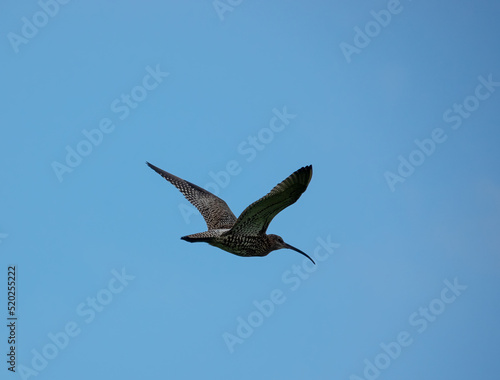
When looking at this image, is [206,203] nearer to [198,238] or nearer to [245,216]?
[198,238]

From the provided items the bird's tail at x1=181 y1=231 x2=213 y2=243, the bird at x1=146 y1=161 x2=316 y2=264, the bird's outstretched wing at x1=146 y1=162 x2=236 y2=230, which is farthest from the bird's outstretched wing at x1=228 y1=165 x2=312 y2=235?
the bird's outstretched wing at x1=146 y1=162 x2=236 y2=230

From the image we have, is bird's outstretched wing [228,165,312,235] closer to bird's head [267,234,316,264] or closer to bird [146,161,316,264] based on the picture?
bird [146,161,316,264]

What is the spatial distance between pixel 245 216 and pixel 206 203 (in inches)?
152

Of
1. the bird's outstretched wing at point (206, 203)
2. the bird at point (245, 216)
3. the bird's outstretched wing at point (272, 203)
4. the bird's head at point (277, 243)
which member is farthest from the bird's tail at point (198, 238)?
the bird's outstretched wing at point (206, 203)

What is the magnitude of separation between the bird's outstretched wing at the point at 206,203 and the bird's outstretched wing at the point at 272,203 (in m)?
1.95

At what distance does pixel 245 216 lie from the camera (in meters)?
15.0

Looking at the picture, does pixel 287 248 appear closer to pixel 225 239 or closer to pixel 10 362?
pixel 225 239

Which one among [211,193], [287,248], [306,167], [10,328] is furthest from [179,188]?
[306,167]

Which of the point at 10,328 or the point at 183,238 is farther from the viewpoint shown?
the point at 10,328

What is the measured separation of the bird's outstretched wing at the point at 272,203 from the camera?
542 inches

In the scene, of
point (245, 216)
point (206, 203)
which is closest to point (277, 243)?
point (245, 216)

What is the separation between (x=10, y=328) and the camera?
1714 cm

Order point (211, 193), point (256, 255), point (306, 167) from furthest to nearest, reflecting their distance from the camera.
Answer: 1. point (211, 193)
2. point (256, 255)
3. point (306, 167)

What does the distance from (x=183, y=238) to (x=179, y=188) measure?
408 centimetres
